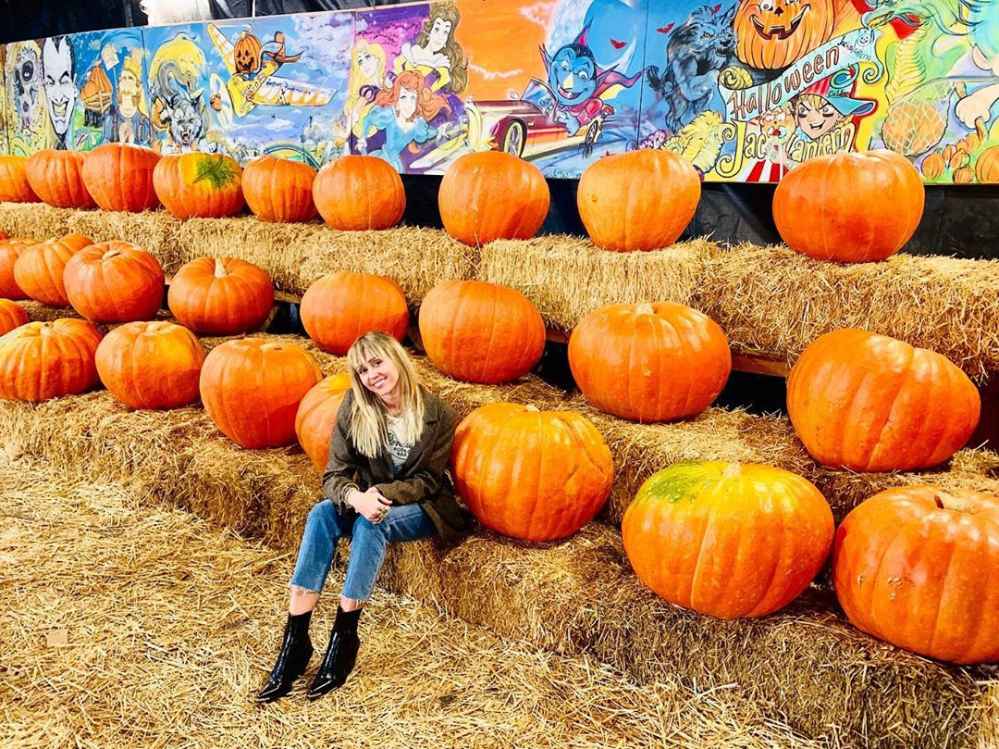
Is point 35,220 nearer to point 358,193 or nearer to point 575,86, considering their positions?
point 358,193

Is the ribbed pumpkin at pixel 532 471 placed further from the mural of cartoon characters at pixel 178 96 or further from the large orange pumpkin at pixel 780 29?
the mural of cartoon characters at pixel 178 96

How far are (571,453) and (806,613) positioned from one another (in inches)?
31.1

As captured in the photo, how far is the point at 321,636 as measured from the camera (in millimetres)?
2424

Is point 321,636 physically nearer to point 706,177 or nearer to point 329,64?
point 706,177

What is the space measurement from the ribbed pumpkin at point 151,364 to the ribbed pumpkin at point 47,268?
1.23m

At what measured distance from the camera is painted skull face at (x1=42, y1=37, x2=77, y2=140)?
709 centimetres

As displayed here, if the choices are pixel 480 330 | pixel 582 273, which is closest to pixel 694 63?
pixel 582 273

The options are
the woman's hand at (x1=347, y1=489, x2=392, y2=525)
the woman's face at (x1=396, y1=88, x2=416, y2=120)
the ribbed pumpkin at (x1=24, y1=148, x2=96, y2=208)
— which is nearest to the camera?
the woman's hand at (x1=347, y1=489, x2=392, y2=525)

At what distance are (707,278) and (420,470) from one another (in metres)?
1.34

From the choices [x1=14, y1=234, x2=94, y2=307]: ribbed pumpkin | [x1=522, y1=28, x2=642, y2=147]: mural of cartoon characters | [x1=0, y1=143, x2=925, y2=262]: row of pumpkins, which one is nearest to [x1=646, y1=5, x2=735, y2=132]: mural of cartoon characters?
[x1=522, y1=28, x2=642, y2=147]: mural of cartoon characters

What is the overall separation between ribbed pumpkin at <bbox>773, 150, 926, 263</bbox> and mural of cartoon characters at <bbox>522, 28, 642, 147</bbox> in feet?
4.96

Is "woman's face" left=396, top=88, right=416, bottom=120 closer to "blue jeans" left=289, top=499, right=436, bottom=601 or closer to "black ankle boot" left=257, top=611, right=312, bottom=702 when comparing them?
"blue jeans" left=289, top=499, right=436, bottom=601

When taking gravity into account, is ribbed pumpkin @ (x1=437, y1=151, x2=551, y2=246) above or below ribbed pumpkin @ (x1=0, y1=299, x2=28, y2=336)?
above

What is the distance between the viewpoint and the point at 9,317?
435 centimetres
